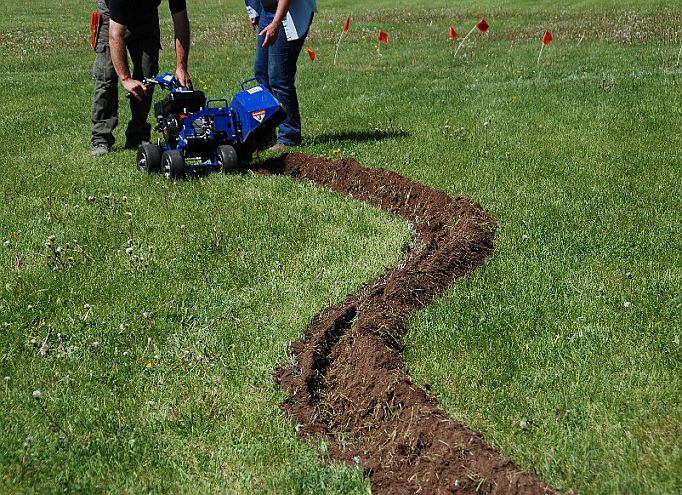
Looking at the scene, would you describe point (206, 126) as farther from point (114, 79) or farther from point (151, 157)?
point (114, 79)

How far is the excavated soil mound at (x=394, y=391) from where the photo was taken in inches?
119

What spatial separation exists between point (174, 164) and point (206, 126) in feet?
1.63

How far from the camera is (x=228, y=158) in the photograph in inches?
279

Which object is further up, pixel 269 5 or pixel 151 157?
pixel 269 5

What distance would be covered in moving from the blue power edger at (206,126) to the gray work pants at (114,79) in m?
1.25

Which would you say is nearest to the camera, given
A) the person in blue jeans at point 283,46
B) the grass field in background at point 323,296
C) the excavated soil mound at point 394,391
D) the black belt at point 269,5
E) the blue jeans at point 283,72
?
the excavated soil mound at point 394,391

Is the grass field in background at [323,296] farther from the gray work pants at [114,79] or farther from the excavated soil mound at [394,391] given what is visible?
the gray work pants at [114,79]

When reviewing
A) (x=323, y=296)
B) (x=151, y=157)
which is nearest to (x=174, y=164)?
(x=151, y=157)

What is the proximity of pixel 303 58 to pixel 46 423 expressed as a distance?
14.0m

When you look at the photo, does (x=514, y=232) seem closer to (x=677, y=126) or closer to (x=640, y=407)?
(x=640, y=407)

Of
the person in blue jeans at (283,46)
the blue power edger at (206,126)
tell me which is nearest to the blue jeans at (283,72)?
the person in blue jeans at (283,46)

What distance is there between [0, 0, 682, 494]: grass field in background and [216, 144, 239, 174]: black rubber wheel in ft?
0.52

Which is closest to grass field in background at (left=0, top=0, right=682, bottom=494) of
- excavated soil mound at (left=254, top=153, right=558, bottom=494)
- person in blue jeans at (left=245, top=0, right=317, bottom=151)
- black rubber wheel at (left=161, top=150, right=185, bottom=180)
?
excavated soil mound at (left=254, top=153, right=558, bottom=494)

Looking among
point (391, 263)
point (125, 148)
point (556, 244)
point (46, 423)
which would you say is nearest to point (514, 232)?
point (556, 244)
